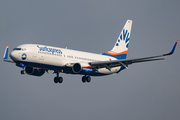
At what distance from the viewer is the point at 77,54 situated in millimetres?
59344

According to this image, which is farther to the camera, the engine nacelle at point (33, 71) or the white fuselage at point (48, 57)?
the engine nacelle at point (33, 71)

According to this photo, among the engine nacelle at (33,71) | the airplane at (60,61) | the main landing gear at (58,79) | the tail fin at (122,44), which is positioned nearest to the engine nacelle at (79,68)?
the airplane at (60,61)

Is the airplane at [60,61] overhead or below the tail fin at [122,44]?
below

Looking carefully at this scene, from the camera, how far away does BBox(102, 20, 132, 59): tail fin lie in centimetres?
7164

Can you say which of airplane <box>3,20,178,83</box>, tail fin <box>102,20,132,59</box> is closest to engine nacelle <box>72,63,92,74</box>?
airplane <box>3,20,178,83</box>

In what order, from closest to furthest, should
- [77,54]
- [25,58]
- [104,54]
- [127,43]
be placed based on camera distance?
[25,58]
[77,54]
[104,54]
[127,43]

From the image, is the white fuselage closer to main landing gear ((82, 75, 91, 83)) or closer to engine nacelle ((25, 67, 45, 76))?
main landing gear ((82, 75, 91, 83))

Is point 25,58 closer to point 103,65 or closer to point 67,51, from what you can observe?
point 67,51

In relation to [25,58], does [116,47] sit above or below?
above

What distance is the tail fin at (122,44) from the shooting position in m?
71.6

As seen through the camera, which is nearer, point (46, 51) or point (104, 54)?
point (46, 51)

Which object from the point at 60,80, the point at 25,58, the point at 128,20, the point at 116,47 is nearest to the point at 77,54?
the point at 60,80

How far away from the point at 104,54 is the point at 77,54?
11.3m

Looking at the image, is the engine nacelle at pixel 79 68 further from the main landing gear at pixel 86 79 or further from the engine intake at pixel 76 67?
the main landing gear at pixel 86 79
